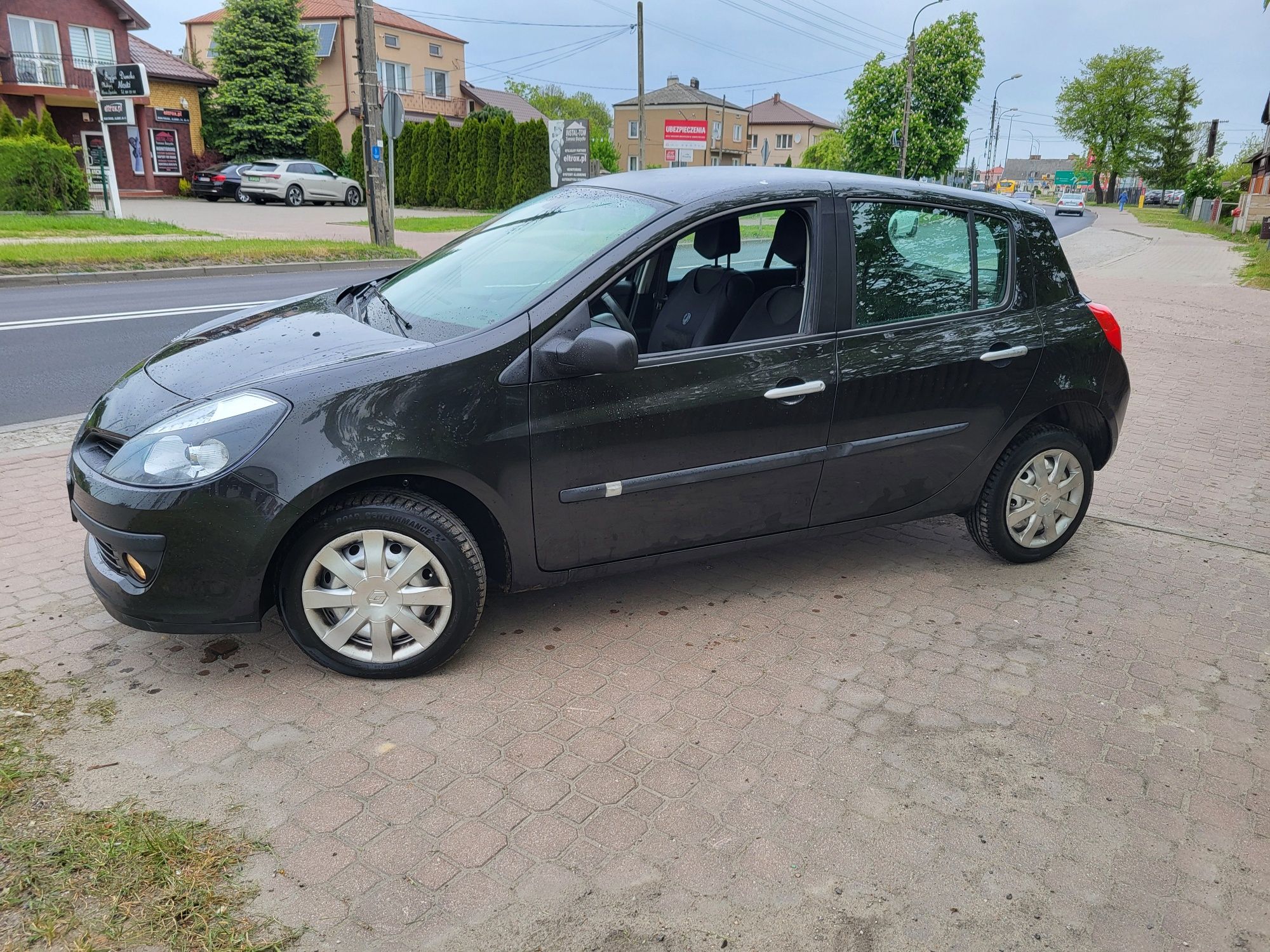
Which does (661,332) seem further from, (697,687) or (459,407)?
(697,687)

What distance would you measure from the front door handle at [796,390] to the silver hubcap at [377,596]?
1412mm

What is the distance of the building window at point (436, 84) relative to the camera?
58.0 metres

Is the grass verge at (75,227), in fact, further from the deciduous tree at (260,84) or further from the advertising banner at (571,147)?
the deciduous tree at (260,84)

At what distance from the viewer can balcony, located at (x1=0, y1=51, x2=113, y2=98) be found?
1364 inches

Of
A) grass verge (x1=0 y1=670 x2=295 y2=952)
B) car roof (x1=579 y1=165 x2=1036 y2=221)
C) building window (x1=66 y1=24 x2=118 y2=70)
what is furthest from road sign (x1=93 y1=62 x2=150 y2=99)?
grass verge (x1=0 y1=670 x2=295 y2=952)

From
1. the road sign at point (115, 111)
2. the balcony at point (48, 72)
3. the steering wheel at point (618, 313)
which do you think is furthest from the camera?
the balcony at point (48, 72)

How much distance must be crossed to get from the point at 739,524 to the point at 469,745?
1407 mm

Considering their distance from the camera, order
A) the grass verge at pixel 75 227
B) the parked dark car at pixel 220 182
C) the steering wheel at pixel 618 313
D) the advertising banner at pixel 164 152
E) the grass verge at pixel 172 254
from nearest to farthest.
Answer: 1. the steering wheel at pixel 618 313
2. the grass verge at pixel 172 254
3. the grass verge at pixel 75 227
4. the parked dark car at pixel 220 182
5. the advertising banner at pixel 164 152

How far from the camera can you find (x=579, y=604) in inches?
165

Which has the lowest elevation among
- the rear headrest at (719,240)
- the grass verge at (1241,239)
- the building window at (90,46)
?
the grass verge at (1241,239)

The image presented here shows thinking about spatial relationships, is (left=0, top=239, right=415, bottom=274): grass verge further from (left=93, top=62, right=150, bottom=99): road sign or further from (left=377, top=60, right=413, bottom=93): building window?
(left=377, top=60, right=413, bottom=93): building window

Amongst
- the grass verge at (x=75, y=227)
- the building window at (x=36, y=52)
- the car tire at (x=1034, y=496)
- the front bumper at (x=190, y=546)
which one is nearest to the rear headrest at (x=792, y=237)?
the car tire at (x=1034, y=496)

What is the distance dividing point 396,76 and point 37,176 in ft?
121

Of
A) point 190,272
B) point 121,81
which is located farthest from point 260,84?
point 190,272
